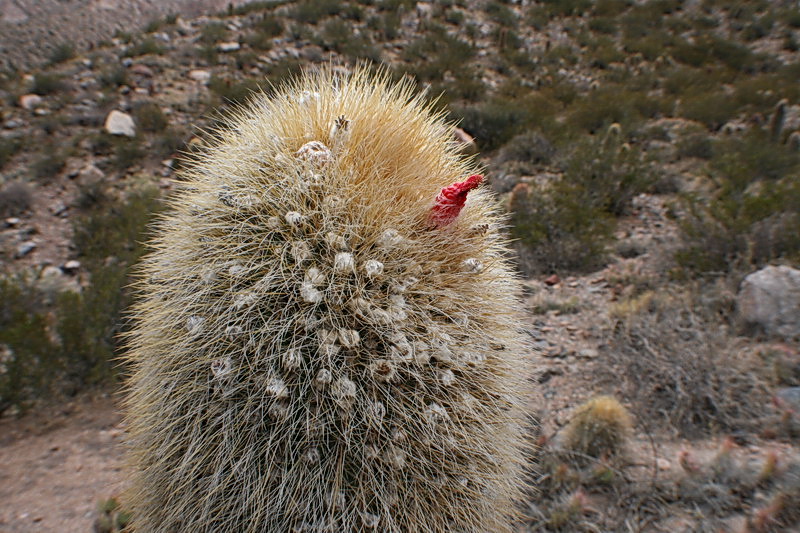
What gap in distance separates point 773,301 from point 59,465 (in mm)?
5341

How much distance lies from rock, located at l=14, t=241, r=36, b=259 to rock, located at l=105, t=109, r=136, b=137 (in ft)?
10.1

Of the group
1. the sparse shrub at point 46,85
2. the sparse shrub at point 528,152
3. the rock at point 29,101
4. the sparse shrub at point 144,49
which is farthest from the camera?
the sparse shrub at point 144,49

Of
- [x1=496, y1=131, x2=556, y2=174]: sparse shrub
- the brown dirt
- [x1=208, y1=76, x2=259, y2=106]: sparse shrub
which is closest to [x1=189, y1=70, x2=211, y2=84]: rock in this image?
[x1=208, y1=76, x2=259, y2=106]: sparse shrub

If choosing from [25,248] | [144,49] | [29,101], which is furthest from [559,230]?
[144,49]

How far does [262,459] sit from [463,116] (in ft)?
28.2

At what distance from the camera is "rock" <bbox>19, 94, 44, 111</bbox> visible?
361 inches

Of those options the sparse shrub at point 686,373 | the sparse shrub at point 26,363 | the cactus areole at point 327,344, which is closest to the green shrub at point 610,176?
the sparse shrub at point 686,373

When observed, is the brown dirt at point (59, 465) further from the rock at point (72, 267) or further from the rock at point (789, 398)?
the rock at point (789, 398)

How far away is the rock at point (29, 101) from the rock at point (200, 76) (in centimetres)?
295

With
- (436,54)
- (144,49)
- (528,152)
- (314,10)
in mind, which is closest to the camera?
(528,152)

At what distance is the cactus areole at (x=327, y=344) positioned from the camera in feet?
4.60

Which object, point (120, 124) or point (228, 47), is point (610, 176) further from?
point (228, 47)

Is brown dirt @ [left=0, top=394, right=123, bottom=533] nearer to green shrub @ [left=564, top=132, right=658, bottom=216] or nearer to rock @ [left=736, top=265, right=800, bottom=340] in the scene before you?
rock @ [left=736, top=265, right=800, bottom=340]

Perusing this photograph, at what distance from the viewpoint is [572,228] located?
539cm
